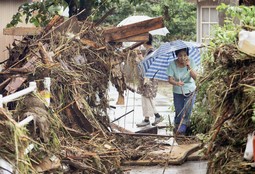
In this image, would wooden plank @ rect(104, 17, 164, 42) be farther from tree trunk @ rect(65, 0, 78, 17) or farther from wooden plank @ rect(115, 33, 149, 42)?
tree trunk @ rect(65, 0, 78, 17)

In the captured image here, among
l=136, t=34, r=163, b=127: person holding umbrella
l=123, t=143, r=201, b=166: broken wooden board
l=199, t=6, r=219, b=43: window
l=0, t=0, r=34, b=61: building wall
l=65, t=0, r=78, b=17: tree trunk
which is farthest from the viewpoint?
l=199, t=6, r=219, b=43: window

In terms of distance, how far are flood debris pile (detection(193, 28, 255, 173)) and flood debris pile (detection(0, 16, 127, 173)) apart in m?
1.85

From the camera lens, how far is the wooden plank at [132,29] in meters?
10.6

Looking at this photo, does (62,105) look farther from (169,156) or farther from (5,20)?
(5,20)

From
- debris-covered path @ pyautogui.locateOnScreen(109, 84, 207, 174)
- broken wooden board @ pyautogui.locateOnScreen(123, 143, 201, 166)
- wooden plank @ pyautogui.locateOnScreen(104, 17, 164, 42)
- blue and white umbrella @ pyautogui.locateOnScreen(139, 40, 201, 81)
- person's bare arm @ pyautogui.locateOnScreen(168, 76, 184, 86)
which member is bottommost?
debris-covered path @ pyautogui.locateOnScreen(109, 84, 207, 174)

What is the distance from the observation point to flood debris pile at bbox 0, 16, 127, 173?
652cm

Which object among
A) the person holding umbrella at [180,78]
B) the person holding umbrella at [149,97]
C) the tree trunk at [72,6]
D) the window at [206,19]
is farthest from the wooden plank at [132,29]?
the window at [206,19]

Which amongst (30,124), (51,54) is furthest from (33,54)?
(30,124)

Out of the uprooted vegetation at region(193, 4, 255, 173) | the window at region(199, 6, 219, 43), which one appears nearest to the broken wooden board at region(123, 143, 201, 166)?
the uprooted vegetation at region(193, 4, 255, 173)

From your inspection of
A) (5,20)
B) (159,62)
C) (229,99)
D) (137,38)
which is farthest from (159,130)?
(229,99)

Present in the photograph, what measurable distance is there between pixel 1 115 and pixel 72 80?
321cm

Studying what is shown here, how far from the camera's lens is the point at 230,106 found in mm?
5992

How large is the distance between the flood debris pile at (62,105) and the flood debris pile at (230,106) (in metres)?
1.85

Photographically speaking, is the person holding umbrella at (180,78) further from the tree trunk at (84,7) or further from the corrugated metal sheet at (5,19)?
the corrugated metal sheet at (5,19)
